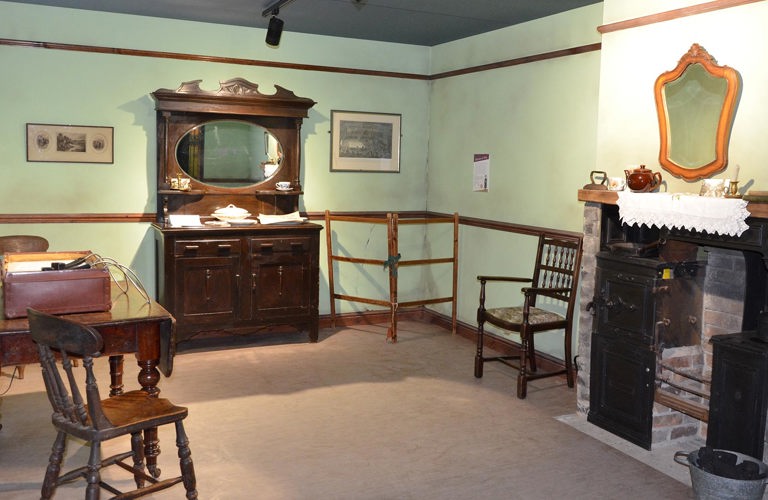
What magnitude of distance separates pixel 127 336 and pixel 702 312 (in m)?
3.24

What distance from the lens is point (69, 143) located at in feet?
20.1

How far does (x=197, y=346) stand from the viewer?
6.39 meters

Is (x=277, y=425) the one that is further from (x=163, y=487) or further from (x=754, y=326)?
(x=754, y=326)

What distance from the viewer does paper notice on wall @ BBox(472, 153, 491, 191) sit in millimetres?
6656

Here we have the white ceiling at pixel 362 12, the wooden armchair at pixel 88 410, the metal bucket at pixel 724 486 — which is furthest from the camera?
the white ceiling at pixel 362 12

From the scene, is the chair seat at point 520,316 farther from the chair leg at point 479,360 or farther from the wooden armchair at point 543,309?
the chair leg at point 479,360

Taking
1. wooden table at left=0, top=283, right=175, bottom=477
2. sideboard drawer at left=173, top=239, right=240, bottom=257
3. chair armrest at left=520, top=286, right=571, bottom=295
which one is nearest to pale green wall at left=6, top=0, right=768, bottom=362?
chair armrest at left=520, top=286, right=571, bottom=295

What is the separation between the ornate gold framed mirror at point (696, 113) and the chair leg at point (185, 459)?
301 cm

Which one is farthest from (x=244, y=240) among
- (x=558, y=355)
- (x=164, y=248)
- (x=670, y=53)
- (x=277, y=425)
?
(x=670, y=53)

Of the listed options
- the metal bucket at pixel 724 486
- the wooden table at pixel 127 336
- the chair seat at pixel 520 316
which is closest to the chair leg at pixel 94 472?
the wooden table at pixel 127 336

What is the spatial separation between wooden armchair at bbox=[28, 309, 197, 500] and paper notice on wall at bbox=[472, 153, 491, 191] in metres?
4.04

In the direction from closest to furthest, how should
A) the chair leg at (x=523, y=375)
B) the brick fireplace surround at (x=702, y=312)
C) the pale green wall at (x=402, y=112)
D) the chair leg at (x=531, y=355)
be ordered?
the brick fireplace surround at (x=702, y=312) < the chair leg at (x=523, y=375) < the pale green wall at (x=402, y=112) < the chair leg at (x=531, y=355)

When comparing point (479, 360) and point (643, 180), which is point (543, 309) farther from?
point (643, 180)

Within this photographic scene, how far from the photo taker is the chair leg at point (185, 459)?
319cm
